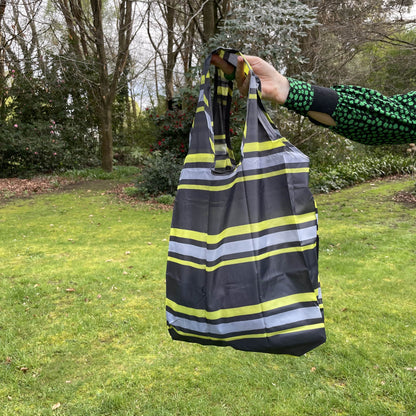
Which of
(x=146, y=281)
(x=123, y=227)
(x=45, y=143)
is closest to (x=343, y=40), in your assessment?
(x=123, y=227)

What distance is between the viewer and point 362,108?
125 cm

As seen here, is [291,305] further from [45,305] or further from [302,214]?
[45,305]

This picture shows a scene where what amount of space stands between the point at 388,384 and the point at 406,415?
0.27 m

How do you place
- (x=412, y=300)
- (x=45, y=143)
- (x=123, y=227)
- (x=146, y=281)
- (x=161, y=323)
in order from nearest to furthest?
1. (x=161, y=323)
2. (x=412, y=300)
3. (x=146, y=281)
4. (x=123, y=227)
5. (x=45, y=143)

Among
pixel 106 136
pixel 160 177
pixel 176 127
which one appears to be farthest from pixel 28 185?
pixel 176 127

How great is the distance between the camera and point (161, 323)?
3357 millimetres

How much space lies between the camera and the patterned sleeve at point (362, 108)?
1.23m

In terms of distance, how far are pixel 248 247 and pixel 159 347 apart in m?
2.18

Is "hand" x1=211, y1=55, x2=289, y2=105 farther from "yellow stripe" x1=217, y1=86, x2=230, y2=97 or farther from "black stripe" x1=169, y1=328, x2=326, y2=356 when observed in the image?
"black stripe" x1=169, y1=328, x2=326, y2=356

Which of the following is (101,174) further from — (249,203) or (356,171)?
(249,203)

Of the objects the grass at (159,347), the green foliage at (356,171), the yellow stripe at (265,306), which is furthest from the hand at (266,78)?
the green foliage at (356,171)

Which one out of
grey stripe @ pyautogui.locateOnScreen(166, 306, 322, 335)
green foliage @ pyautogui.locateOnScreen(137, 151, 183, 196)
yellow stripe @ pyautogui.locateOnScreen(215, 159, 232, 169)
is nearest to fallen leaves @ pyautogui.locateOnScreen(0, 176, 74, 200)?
green foliage @ pyautogui.locateOnScreen(137, 151, 183, 196)

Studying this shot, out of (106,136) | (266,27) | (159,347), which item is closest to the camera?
(159,347)

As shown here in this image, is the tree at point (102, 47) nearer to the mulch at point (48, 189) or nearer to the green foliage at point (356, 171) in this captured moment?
the mulch at point (48, 189)
